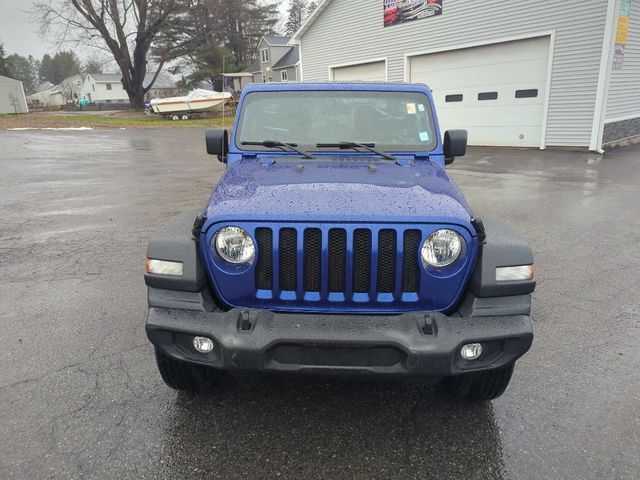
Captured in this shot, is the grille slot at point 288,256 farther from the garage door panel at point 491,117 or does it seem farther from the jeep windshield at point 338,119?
the garage door panel at point 491,117

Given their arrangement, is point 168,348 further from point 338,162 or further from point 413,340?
point 338,162

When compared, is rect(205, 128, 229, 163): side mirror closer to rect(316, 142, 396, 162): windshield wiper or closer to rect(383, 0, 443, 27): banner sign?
rect(316, 142, 396, 162): windshield wiper

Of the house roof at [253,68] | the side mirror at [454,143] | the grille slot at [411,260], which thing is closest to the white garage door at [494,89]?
the side mirror at [454,143]

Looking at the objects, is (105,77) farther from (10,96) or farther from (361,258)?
(361,258)

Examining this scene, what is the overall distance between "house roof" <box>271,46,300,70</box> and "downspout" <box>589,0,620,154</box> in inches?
1407

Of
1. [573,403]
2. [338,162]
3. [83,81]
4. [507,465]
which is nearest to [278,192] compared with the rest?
[338,162]

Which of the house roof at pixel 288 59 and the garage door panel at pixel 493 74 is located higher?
the house roof at pixel 288 59

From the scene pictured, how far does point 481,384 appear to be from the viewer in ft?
8.70

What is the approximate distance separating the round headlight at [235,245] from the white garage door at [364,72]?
16197 millimetres

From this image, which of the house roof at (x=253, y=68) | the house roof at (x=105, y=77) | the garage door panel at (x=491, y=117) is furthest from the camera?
the house roof at (x=105, y=77)

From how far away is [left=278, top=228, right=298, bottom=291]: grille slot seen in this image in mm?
2393

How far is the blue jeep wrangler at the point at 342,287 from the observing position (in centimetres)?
226

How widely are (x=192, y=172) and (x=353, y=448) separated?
10.2m

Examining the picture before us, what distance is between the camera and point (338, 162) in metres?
3.27
